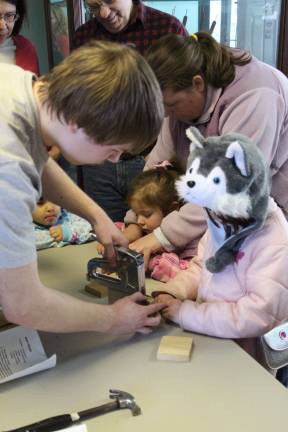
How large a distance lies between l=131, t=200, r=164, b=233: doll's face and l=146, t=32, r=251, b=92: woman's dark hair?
39 cm

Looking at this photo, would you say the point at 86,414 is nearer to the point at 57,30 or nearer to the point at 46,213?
the point at 46,213

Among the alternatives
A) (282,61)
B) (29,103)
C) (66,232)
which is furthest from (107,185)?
(282,61)

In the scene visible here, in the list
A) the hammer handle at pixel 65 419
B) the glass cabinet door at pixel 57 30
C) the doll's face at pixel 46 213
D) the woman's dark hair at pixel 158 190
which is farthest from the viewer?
the glass cabinet door at pixel 57 30

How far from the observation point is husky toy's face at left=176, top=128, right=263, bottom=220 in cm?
89

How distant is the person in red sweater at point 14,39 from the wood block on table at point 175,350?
1424mm

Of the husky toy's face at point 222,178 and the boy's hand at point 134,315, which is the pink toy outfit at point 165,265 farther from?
the husky toy's face at point 222,178

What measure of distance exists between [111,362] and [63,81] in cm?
54

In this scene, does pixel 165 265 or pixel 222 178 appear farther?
pixel 165 265

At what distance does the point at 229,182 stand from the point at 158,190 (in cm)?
62

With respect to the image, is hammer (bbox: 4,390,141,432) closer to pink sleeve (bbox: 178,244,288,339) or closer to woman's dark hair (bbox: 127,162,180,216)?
pink sleeve (bbox: 178,244,288,339)

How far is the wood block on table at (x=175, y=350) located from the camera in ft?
3.16

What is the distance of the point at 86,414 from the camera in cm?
82

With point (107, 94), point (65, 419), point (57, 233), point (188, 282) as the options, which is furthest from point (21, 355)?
point (57, 233)

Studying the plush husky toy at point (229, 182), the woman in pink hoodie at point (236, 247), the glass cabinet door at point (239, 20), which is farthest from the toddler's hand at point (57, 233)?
the glass cabinet door at point (239, 20)
